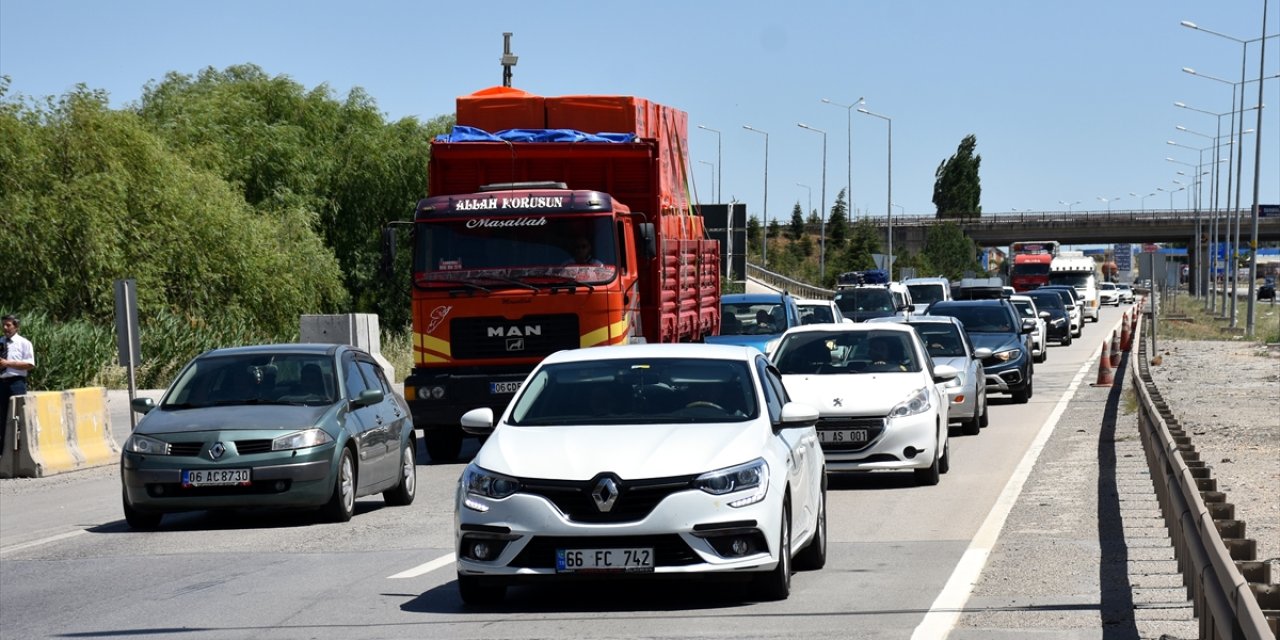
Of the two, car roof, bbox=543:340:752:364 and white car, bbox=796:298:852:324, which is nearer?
car roof, bbox=543:340:752:364

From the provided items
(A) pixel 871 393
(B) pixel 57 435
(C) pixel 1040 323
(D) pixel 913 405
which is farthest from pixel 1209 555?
(C) pixel 1040 323

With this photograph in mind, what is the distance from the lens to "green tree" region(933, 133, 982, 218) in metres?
153

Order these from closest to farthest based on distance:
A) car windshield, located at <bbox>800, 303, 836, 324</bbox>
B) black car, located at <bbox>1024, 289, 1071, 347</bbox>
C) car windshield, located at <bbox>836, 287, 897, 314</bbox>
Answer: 1. car windshield, located at <bbox>800, 303, 836, 324</bbox>
2. car windshield, located at <bbox>836, 287, 897, 314</bbox>
3. black car, located at <bbox>1024, 289, 1071, 347</bbox>

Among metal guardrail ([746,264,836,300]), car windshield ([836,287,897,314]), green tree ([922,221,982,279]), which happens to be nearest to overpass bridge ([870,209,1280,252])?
green tree ([922,221,982,279])

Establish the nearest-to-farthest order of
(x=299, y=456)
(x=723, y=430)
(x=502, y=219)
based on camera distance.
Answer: (x=723, y=430), (x=299, y=456), (x=502, y=219)

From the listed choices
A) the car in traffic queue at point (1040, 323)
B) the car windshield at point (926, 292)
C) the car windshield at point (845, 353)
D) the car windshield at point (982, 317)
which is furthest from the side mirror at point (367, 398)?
the car windshield at point (926, 292)

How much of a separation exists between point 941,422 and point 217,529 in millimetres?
6514

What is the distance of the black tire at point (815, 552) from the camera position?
1070 cm

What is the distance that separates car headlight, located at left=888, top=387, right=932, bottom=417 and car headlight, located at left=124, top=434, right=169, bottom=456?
244 inches

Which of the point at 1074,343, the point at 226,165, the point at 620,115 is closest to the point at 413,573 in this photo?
the point at 620,115

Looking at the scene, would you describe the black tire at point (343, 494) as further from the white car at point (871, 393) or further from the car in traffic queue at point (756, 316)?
the car in traffic queue at point (756, 316)

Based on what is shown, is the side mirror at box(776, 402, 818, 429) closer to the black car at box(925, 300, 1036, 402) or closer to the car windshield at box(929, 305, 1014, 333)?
the black car at box(925, 300, 1036, 402)

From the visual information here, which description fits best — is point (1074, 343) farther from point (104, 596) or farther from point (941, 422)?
point (104, 596)

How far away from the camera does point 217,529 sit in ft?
46.7
